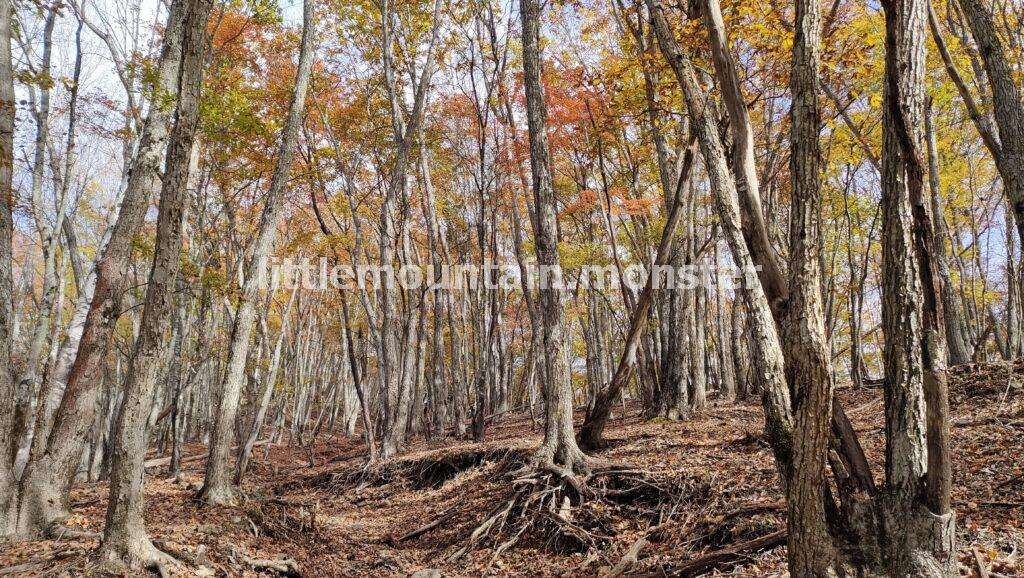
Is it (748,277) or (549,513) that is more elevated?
(748,277)

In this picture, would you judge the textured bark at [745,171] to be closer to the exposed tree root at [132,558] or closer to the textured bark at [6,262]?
the exposed tree root at [132,558]

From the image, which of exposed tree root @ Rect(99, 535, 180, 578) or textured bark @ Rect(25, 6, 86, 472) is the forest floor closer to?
exposed tree root @ Rect(99, 535, 180, 578)

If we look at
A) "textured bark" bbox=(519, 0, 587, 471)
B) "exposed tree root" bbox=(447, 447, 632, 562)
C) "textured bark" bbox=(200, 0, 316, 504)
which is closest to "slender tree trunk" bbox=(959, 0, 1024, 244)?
"textured bark" bbox=(519, 0, 587, 471)

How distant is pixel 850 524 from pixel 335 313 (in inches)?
811

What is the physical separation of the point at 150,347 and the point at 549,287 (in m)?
4.05

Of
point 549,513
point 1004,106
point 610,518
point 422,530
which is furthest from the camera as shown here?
point 422,530

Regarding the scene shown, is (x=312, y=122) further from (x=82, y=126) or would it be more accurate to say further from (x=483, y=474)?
(x=483, y=474)

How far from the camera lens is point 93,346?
4.82 m

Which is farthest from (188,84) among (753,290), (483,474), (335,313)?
(335,313)

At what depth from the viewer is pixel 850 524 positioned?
2.88 metres

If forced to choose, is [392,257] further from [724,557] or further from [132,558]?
[724,557]


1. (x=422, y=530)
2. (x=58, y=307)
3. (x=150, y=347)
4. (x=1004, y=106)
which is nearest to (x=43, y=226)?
(x=58, y=307)

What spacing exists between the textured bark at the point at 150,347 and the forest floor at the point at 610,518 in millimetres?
264

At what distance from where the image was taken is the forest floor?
3.94 meters
